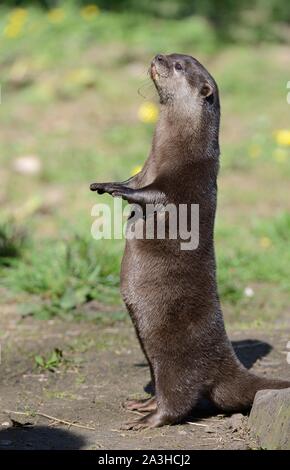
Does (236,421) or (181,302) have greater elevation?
(181,302)

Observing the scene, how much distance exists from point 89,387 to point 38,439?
863mm

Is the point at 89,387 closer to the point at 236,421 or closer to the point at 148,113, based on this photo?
the point at 236,421

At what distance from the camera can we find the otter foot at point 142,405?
4.56 m

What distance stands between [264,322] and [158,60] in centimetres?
219

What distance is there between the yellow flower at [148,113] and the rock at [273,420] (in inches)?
204

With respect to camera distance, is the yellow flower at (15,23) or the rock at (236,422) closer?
the rock at (236,422)

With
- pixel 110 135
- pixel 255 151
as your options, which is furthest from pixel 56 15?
pixel 255 151

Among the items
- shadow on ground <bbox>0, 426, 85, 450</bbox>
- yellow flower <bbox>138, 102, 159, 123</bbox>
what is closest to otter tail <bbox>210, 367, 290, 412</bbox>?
shadow on ground <bbox>0, 426, 85, 450</bbox>

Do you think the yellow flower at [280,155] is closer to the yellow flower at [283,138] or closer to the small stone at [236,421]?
the yellow flower at [283,138]

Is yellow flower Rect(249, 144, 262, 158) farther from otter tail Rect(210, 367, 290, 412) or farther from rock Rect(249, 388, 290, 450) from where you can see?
rock Rect(249, 388, 290, 450)

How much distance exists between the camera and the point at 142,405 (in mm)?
4586

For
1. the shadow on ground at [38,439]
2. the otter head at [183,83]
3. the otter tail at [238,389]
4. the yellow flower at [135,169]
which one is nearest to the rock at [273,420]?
the otter tail at [238,389]

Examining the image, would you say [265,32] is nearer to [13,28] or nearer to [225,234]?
[13,28]

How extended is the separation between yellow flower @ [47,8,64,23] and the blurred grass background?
0.02 meters
